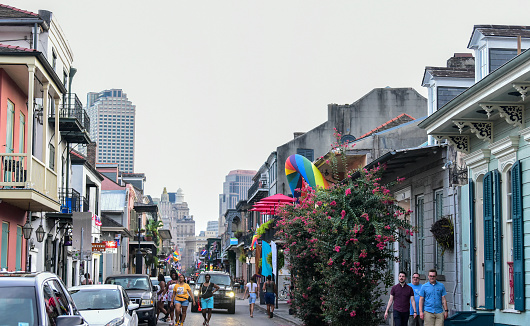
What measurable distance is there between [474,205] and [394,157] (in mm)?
3233

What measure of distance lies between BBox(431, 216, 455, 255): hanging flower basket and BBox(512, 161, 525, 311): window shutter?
4.41m

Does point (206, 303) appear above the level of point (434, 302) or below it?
→ below

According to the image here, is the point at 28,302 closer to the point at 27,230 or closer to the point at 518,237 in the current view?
the point at 518,237

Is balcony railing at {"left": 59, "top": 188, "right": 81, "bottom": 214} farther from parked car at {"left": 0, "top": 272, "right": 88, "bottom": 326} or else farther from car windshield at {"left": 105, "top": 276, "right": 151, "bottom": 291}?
parked car at {"left": 0, "top": 272, "right": 88, "bottom": 326}

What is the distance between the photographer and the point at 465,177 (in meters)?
16.4

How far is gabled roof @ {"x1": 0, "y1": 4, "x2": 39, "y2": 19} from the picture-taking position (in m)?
23.6

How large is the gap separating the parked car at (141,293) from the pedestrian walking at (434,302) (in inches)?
411

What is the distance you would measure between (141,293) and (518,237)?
1377 centimetres

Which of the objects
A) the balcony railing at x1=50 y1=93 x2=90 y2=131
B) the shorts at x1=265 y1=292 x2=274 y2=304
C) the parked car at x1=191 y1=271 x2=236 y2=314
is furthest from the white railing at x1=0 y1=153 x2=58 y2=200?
the parked car at x1=191 y1=271 x2=236 y2=314

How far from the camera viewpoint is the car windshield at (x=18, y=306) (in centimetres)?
715

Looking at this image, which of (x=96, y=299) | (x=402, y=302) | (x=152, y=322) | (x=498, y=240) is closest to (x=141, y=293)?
(x=152, y=322)

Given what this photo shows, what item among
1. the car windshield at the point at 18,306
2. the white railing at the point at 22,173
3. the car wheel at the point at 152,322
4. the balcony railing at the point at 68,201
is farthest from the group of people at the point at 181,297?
the car windshield at the point at 18,306

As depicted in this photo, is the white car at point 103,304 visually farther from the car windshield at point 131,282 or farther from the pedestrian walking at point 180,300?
the car windshield at point 131,282

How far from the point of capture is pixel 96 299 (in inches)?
632
